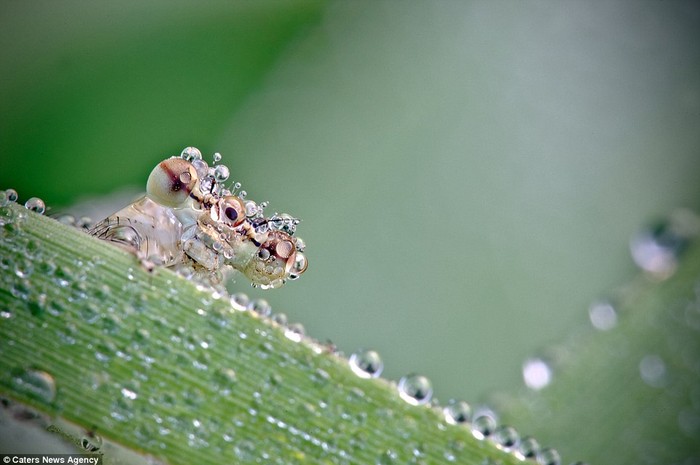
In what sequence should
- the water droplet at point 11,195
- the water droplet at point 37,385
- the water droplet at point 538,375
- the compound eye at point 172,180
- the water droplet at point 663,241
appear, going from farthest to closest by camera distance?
the water droplet at point 663,241
the water droplet at point 538,375
the compound eye at point 172,180
the water droplet at point 11,195
the water droplet at point 37,385

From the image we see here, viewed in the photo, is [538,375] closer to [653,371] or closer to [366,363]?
[653,371]

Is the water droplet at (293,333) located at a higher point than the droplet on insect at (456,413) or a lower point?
higher

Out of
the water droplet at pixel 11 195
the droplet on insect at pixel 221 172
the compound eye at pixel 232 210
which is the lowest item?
the water droplet at pixel 11 195

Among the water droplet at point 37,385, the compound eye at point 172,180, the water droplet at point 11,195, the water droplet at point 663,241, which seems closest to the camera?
the water droplet at point 37,385

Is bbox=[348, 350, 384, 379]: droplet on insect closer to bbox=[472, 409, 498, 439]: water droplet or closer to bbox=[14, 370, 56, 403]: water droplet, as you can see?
bbox=[472, 409, 498, 439]: water droplet

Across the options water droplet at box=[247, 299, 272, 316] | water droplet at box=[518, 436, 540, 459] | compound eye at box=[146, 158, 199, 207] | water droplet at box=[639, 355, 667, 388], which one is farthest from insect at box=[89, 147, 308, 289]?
water droplet at box=[639, 355, 667, 388]

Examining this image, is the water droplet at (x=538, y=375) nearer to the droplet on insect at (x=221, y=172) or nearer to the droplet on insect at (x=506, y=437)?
the droplet on insect at (x=506, y=437)

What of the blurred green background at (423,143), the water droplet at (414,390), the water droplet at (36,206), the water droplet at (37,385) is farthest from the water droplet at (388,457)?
the blurred green background at (423,143)
